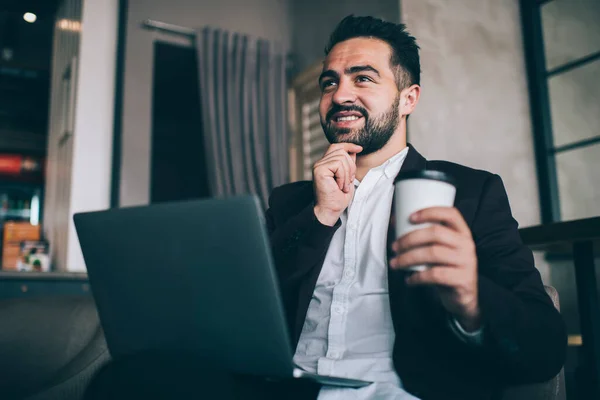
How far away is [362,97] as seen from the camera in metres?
1.36

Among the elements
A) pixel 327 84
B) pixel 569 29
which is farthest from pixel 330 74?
pixel 569 29

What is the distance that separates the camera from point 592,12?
10.3ft

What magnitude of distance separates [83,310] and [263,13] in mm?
3108

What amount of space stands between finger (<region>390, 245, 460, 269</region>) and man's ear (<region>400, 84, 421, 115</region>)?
0.74 m

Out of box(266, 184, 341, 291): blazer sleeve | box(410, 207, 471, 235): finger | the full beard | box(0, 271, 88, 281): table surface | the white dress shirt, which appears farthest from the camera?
box(0, 271, 88, 281): table surface

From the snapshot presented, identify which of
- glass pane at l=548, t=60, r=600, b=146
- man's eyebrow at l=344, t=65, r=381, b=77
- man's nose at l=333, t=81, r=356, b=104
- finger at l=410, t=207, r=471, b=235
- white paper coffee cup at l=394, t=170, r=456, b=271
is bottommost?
finger at l=410, t=207, r=471, b=235

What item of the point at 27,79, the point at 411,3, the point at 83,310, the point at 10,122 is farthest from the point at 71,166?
the point at 10,122

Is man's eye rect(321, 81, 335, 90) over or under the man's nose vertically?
over

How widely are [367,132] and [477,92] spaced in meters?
2.11

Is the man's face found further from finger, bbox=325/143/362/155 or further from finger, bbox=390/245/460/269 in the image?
finger, bbox=390/245/460/269

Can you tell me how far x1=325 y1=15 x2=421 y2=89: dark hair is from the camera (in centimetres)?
142

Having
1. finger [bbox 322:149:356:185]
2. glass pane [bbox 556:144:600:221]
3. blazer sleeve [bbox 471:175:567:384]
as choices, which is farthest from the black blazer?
glass pane [bbox 556:144:600:221]

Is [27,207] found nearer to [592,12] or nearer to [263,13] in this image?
[263,13]

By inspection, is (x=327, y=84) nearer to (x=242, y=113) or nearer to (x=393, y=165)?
(x=393, y=165)
